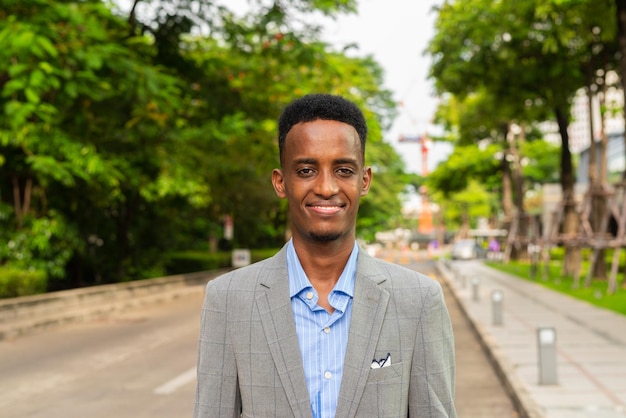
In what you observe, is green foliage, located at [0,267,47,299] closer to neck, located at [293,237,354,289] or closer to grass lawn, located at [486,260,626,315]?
grass lawn, located at [486,260,626,315]

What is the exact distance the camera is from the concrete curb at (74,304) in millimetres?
14938

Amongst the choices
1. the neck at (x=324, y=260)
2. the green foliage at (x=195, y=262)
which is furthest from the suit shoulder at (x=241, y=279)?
the green foliage at (x=195, y=262)

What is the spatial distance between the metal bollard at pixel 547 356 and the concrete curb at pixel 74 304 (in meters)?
9.58

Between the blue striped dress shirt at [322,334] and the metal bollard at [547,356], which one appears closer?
the blue striped dress shirt at [322,334]

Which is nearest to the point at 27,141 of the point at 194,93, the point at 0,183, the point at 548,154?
the point at 0,183

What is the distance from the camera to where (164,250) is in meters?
28.3

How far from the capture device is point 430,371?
217cm

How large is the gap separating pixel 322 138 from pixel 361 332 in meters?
0.54

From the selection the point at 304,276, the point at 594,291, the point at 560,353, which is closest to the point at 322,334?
the point at 304,276

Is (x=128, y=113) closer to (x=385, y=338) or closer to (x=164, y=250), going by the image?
(x=164, y=250)

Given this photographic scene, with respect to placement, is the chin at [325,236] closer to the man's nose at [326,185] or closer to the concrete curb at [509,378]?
the man's nose at [326,185]

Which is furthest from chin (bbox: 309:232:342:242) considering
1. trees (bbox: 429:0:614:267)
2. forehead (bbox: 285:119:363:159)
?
trees (bbox: 429:0:614:267)

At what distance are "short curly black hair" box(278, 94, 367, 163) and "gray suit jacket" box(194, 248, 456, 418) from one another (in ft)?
1.29

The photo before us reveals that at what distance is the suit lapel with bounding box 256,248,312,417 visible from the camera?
2.07m
